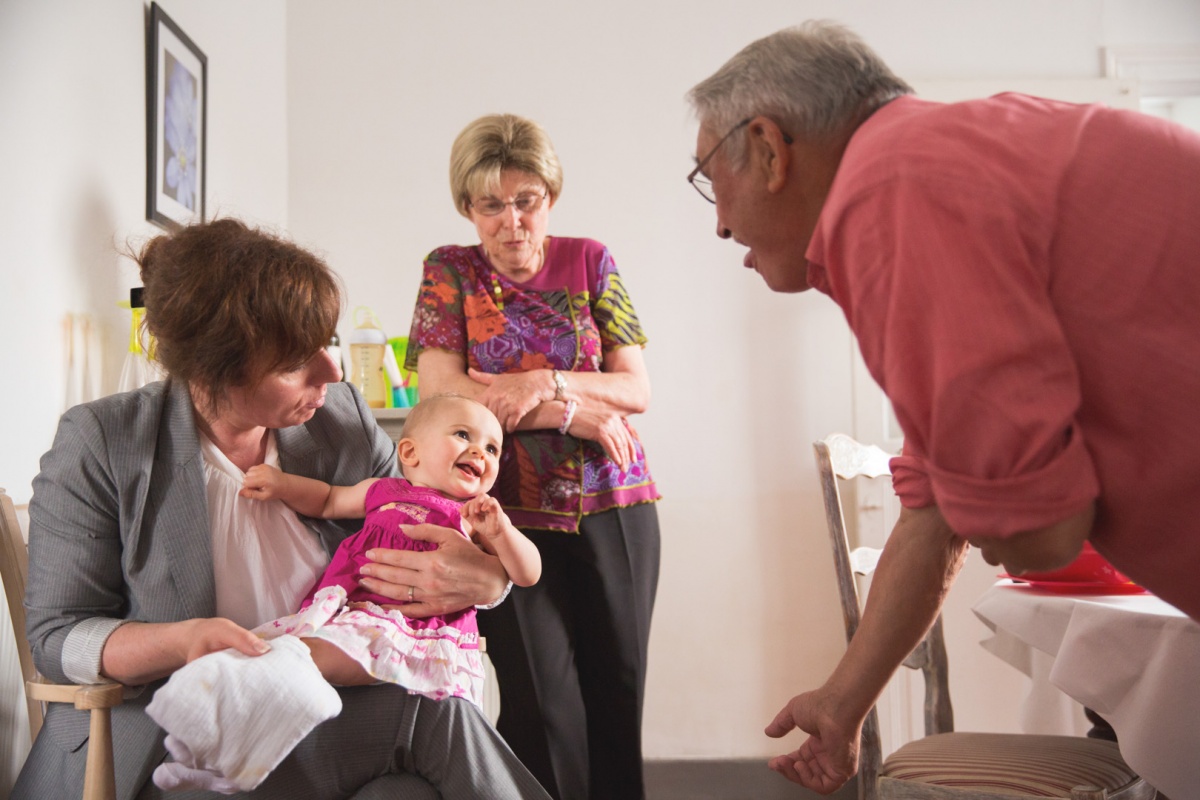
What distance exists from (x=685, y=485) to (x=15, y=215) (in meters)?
2.14

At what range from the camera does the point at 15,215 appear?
1.90 meters

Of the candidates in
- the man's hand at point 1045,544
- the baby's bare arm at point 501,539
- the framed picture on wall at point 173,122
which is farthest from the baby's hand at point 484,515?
the framed picture on wall at point 173,122

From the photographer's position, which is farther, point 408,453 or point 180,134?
point 180,134

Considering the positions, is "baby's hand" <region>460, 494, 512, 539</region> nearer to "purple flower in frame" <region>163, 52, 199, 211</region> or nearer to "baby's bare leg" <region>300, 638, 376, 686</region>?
"baby's bare leg" <region>300, 638, 376, 686</region>

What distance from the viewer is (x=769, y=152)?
1.04 metres

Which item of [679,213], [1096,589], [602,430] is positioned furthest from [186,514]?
[679,213]

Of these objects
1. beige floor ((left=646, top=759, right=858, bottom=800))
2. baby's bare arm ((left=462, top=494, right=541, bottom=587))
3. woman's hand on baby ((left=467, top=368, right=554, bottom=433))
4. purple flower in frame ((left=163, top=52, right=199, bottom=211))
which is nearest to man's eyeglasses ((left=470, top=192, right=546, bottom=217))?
woman's hand on baby ((left=467, top=368, right=554, bottom=433))

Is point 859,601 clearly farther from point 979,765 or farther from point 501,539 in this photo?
point 501,539

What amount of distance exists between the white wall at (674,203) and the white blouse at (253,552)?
191 centimetres

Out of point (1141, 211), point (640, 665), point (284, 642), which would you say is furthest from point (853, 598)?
point (1141, 211)

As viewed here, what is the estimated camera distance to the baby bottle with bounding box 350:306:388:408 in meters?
2.88

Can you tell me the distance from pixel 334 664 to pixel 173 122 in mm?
1805

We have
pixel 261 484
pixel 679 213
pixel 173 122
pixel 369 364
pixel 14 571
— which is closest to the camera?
pixel 261 484

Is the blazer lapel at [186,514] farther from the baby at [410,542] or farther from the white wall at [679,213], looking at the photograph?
the white wall at [679,213]
